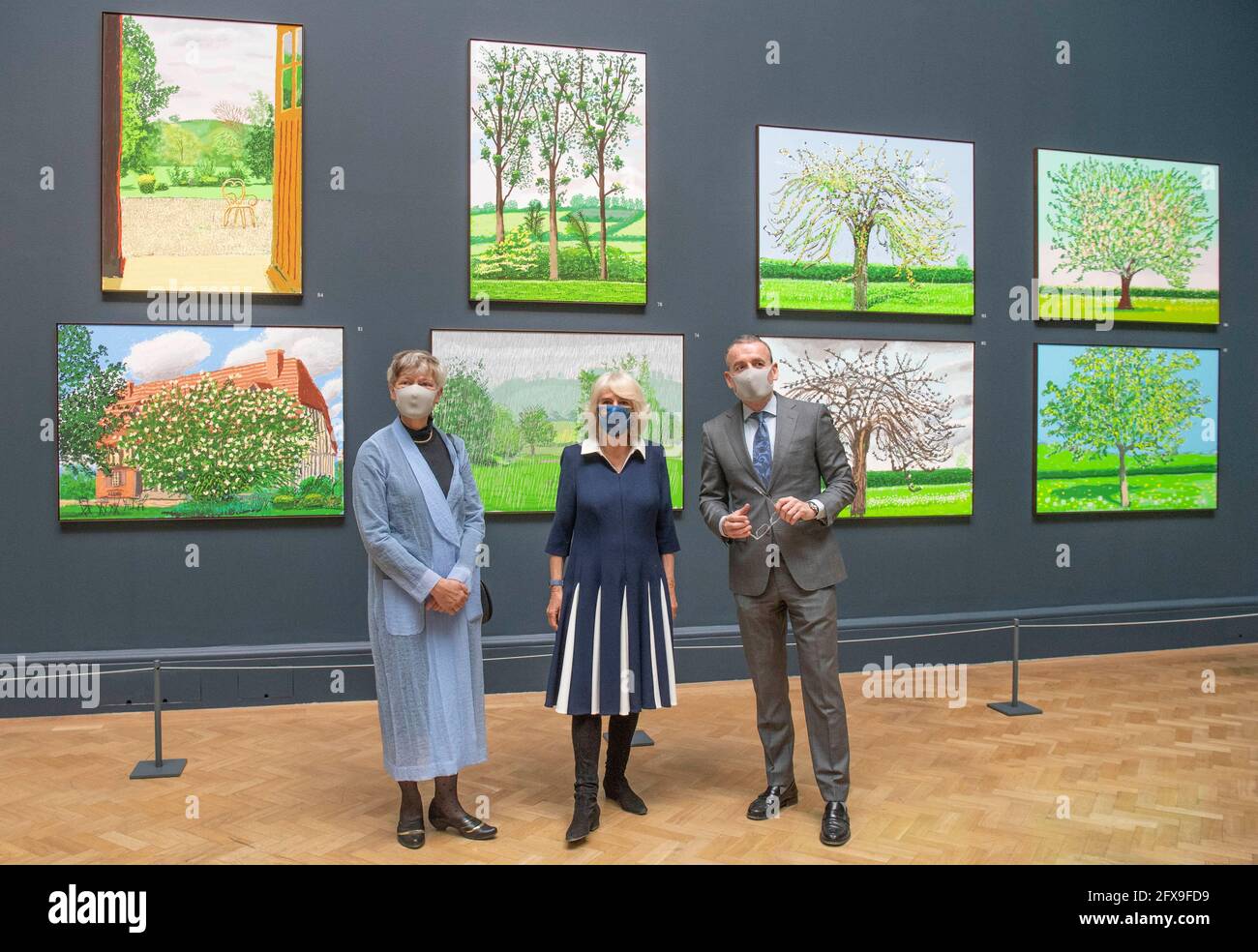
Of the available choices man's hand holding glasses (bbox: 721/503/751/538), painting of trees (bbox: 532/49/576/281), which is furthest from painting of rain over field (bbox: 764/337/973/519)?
man's hand holding glasses (bbox: 721/503/751/538)

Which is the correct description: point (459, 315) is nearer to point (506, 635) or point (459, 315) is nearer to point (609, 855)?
point (506, 635)

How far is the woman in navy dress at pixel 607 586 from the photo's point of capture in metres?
3.89

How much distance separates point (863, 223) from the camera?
7.03 metres

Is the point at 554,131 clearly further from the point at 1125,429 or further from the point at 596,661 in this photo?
the point at 1125,429

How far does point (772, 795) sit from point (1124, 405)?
5232 mm

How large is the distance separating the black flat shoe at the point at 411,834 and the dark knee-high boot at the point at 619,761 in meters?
0.85

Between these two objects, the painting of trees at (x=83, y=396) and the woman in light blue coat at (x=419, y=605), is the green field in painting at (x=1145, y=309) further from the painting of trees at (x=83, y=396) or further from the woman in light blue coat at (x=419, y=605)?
the painting of trees at (x=83, y=396)

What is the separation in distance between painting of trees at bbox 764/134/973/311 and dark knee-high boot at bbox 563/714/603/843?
4.19 m

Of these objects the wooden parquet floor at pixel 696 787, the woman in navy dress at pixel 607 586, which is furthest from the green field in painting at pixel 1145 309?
the woman in navy dress at pixel 607 586

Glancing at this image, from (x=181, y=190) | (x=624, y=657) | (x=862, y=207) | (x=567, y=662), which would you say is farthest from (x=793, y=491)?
(x=181, y=190)

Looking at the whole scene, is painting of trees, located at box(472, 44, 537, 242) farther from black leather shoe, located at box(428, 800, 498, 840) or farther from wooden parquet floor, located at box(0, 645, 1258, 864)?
black leather shoe, located at box(428, 800, 498, 840)

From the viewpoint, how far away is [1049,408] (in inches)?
293

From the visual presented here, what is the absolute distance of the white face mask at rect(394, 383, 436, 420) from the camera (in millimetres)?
3807

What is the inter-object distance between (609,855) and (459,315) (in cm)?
391
